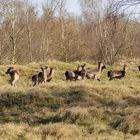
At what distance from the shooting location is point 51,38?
47.0 meters

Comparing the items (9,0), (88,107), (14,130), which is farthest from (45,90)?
(9,0)

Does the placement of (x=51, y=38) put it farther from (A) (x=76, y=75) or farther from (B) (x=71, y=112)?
(B) (x=71, y=112)

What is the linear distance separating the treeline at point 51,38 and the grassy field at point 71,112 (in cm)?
1995

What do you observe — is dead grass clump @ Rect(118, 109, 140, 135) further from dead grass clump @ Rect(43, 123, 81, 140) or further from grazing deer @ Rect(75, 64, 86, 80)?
grazing deer @ Rect(75, 64, 86, 80)

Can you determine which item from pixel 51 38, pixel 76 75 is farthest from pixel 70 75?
pixel 51 38

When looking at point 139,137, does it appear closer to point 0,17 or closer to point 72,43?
point 0,17

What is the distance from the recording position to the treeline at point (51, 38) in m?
38.8

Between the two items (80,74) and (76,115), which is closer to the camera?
(76,115)

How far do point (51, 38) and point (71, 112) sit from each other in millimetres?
34042

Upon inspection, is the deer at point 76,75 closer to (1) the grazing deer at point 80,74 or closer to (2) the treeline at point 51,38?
(1) the grazing deer at point 80,74

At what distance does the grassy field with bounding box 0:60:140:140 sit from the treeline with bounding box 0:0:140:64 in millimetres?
19952

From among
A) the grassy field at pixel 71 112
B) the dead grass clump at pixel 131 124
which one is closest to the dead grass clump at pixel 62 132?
the grassy field at pixel 71 112

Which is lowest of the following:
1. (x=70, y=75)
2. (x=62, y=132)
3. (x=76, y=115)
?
(x=62, y=132)

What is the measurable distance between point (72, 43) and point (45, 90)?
2859 centimetres
